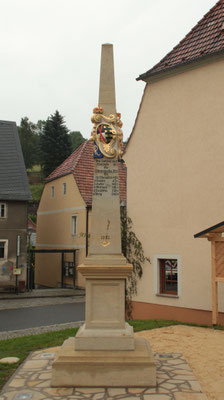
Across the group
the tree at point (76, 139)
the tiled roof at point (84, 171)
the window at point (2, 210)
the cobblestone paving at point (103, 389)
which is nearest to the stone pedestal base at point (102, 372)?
the cobblestone paving at point (103, 389)

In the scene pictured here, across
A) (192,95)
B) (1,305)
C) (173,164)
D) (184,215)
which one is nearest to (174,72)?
(192,95)

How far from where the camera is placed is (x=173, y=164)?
1386 centimetres

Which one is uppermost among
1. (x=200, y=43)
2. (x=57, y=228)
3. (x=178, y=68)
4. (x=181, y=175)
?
(x=200, y=43)

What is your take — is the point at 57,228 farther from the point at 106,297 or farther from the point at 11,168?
the point at 106,297

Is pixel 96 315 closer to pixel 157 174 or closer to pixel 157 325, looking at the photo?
pixel 157 325

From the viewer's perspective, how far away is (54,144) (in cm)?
5175

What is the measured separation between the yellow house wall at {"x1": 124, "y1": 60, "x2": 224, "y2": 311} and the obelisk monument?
5904 millimetres

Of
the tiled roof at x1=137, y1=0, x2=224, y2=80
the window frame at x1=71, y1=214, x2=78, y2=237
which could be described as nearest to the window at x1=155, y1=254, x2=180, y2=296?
A: the tiled roof at x1=137, y1=0, x2=224, y2=80

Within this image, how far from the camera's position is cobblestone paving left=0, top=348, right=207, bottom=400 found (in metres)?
5.77

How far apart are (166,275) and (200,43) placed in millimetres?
7553

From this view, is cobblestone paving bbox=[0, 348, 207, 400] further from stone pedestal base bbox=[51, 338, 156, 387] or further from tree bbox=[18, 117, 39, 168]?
tree bbox=[18, 117, 39, 168]

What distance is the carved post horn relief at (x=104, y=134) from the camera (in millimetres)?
7438

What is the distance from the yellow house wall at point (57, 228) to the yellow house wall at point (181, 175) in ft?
43.0

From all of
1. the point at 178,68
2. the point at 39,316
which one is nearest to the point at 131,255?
the point at 39,316
